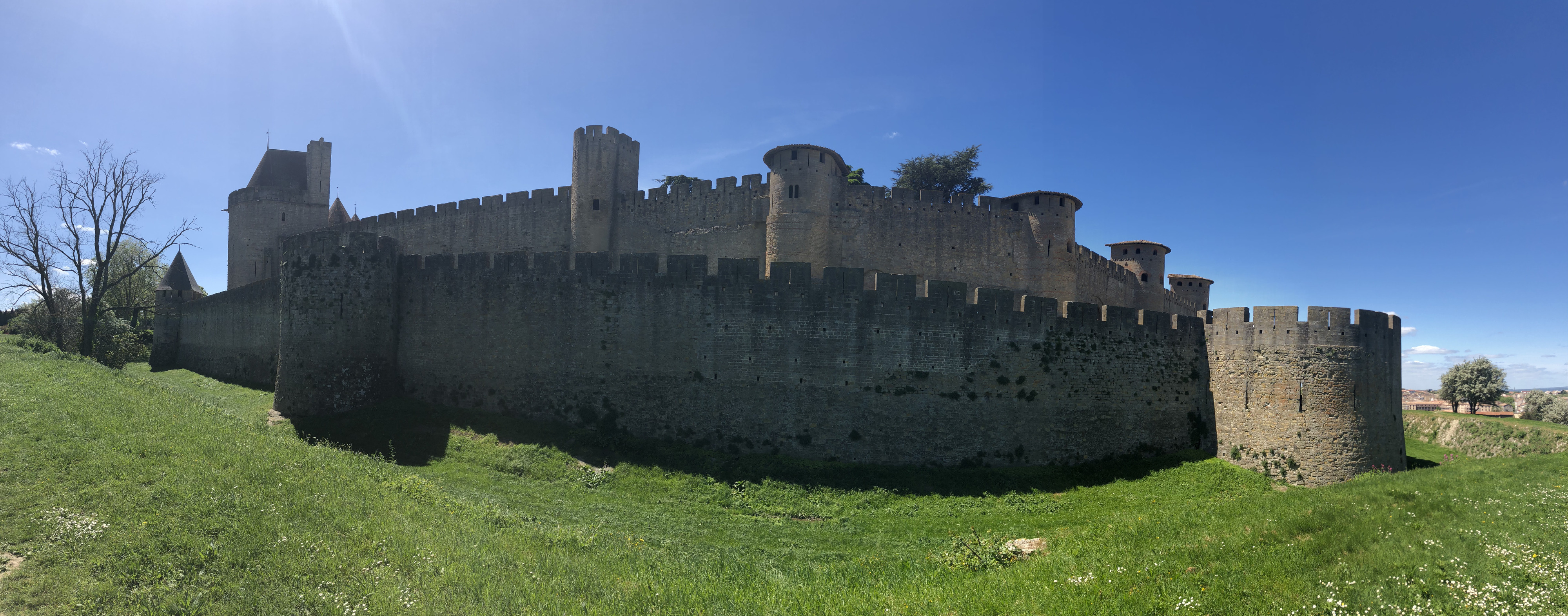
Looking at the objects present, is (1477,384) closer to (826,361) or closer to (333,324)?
(826,361)

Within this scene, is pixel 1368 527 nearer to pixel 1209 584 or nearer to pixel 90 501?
pixel 1209 584

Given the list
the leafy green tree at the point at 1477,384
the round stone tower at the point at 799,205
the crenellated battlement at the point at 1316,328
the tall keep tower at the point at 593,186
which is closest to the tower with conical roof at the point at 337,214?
the tall keep tower at the point at 593,186

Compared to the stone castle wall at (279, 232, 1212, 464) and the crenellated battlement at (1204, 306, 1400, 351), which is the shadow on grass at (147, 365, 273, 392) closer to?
the stone castle wall at (279, 232, 1212, 464)

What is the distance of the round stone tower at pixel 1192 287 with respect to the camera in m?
40.1

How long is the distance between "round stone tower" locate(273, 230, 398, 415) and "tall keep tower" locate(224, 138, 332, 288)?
69.7ft

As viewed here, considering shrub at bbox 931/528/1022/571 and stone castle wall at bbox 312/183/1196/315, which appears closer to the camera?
shrub at bbox 931/528/1022/571

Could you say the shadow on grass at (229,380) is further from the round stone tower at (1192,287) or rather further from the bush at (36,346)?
the round stone tower at (1192,287)

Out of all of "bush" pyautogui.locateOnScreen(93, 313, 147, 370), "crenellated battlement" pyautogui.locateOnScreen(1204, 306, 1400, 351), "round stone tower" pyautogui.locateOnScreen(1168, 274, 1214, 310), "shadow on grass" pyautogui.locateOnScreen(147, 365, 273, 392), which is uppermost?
"round stone tower" pyautogui.locateOnScreen(1168, 274, 1214, 310)

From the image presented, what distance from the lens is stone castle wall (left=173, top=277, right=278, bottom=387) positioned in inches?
1055

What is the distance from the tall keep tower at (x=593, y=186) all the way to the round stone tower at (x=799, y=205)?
802 cm

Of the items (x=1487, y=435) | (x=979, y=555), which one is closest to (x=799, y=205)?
(x=979, y=555)

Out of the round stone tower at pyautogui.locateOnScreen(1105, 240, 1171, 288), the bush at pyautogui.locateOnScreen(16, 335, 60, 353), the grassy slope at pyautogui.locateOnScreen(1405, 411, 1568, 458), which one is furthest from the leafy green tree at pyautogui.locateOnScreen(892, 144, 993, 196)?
the bush at pyautogui.locateOnScreen(16, 335, 60, 353)

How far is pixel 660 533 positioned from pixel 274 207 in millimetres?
38137

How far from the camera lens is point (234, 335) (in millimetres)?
29516
